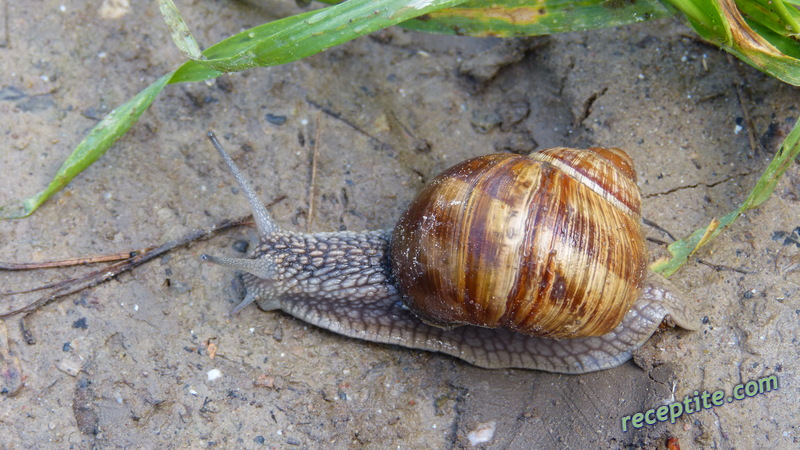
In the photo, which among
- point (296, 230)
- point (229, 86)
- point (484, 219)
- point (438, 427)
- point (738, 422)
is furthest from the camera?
point (229, 86)

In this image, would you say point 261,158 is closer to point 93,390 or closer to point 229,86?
point 229,86

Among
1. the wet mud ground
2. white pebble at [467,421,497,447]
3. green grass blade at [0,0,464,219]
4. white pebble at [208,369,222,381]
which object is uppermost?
green grass blade at [0,0,464,219]

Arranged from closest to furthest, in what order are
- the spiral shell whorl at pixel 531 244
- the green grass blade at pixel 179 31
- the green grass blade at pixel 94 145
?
the spiral shell whorl at pixel 531 244
the green grass blade at pixel 179 31
the green grass blade at pixel 94 145

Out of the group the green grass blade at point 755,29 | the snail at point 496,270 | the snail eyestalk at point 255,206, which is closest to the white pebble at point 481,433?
the snail at point 496,270

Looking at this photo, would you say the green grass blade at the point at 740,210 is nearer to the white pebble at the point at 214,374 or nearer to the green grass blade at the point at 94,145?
the white pebble at the point at 214,374

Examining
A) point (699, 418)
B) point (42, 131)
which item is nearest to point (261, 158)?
point (42, 131)

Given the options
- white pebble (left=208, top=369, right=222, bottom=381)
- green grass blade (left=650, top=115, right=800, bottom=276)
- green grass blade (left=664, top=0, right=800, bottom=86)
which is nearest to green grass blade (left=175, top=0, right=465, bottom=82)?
green grass blade (left=664, top=0, right=800, bottom=86)

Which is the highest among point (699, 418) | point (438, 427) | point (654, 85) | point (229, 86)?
point (654, 85)

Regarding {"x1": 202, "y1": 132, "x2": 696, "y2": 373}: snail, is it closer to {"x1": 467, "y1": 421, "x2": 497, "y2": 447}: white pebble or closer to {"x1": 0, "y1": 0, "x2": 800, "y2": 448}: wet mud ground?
{"x1": 0, "y1": 0, "x2": 800, "y2": 448}: wet mud ground
